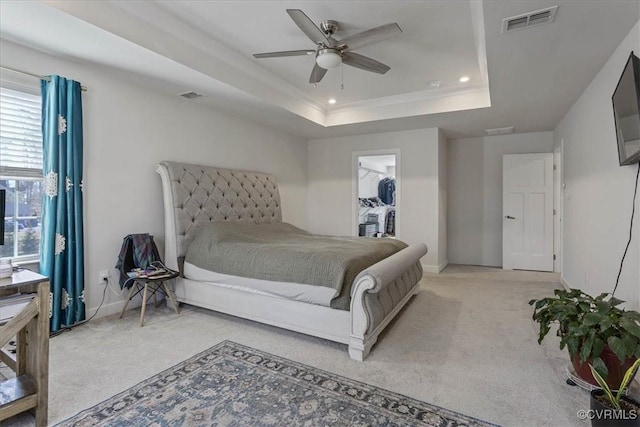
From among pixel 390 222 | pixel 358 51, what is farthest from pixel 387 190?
pixel 358 51

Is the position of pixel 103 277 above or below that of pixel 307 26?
below

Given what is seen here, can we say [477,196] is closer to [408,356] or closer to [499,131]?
[499,131]

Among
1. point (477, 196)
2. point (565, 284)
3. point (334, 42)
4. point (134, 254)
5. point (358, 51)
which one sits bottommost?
point (565, 284)

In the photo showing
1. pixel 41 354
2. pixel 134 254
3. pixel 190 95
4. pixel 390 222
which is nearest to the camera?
pixel 41 354

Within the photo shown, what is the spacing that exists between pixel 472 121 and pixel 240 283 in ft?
13.3

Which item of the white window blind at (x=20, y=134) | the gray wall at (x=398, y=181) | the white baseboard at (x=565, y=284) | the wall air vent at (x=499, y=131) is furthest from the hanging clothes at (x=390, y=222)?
the white window blind at (x=20, y=134)

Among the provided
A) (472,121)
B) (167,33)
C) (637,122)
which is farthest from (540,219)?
(167,33)

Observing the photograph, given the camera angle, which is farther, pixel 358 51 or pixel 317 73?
pixel 358 51

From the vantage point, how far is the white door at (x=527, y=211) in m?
5.46

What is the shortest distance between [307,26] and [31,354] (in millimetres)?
2645

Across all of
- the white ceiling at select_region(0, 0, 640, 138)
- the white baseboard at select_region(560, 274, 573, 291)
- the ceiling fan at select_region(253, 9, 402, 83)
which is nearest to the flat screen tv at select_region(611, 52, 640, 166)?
the white ceiling at select_region(0, 0, 640, 138)

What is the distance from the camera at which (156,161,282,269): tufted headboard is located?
11.7ft

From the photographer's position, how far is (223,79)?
11.1 feet

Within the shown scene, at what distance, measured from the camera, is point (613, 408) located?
5.00 ft
